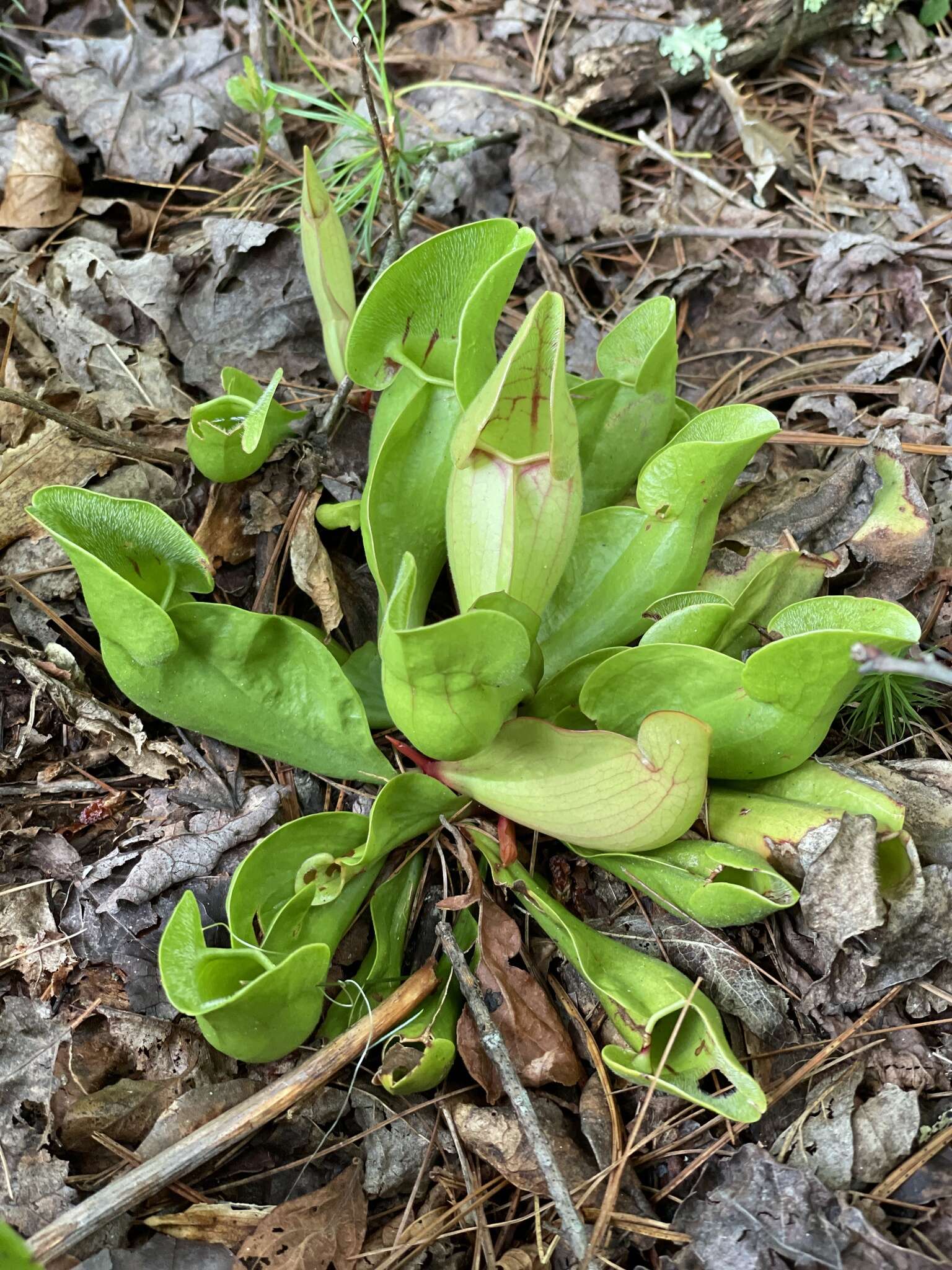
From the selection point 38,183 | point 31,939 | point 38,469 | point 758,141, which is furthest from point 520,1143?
point 758,141

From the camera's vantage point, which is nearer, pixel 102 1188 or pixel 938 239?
pixel 102 1188

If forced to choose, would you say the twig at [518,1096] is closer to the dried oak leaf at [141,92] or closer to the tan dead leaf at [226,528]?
the tan dead leaf at [226,528]

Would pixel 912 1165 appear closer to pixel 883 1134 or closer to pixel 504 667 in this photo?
pixel 883 1134

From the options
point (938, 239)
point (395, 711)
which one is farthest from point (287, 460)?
point (938, 239)

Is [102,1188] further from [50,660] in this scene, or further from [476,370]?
[476,370]

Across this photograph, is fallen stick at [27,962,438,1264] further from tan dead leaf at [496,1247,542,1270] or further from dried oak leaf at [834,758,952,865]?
dried oak leaf at [834,758,952,865]

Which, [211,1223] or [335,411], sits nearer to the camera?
[211,1223]

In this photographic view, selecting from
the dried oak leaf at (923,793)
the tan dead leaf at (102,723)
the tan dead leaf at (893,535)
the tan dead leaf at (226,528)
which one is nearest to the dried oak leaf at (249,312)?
the tan dead leaf at (226,528)
